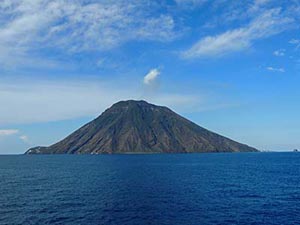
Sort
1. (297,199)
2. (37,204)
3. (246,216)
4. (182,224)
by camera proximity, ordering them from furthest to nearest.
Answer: (297,199) → (37,204) → (246,216) → (182,224)

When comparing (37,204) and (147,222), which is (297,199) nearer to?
(147,222)

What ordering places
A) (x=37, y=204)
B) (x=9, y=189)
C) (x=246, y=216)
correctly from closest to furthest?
1. (x=246, y=216)
2. (x=37, y=204)
3. (x=9, y=189)

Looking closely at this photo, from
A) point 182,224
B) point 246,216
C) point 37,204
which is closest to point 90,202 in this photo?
point 37,204

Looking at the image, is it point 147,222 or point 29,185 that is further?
point 29,185

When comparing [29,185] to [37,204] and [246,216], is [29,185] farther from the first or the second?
[246,216]

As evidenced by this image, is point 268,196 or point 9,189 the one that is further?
point 9,189

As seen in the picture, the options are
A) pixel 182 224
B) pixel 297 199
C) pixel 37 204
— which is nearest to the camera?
pixel 182 224

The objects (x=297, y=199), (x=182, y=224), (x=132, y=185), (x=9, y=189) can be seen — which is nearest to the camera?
(x=182, y=224)

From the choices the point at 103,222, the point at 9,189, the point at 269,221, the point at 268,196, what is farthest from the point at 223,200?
the point at 9,189
